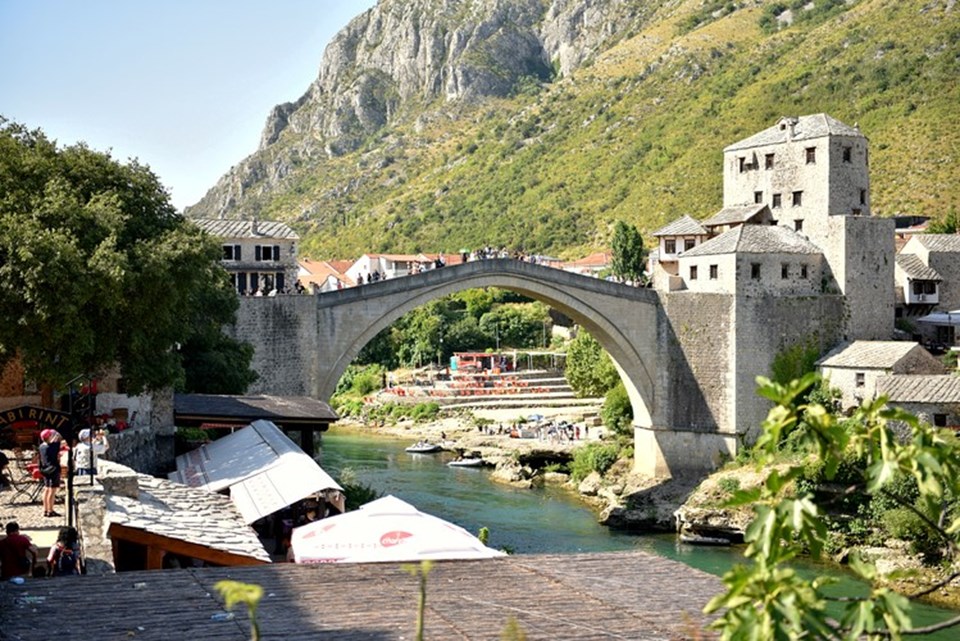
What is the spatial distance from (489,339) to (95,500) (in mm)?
57258

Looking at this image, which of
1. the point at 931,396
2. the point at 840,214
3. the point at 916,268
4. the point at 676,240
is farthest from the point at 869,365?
the point at 676,240

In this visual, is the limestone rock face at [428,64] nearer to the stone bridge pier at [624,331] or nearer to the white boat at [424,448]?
the white boat at [424,448]

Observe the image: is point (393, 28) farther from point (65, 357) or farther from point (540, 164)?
point (65, 357)

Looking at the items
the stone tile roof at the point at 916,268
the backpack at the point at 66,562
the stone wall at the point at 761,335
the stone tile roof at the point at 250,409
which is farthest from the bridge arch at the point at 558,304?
the backpack at the point at 66,562

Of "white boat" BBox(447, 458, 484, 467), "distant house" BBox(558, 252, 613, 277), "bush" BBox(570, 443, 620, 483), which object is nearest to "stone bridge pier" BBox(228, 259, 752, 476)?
"bush" BBox(570, 443, 620, 483)

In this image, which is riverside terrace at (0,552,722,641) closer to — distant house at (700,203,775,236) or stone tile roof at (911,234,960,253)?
distant house at (700,203,775,236)

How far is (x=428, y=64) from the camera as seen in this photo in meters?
128

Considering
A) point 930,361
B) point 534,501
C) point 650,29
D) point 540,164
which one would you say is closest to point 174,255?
point 534,501

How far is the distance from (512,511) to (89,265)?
59.6ft

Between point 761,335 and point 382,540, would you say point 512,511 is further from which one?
point 382,540

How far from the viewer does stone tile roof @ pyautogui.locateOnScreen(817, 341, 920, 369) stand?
1367 inches

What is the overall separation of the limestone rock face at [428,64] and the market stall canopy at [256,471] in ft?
327

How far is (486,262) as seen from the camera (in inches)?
1469

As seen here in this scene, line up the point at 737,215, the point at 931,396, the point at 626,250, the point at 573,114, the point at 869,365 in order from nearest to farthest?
the point at 931,396
the point at 869,365
the point at 737,215
the point at 626,250
the point at 573,114
